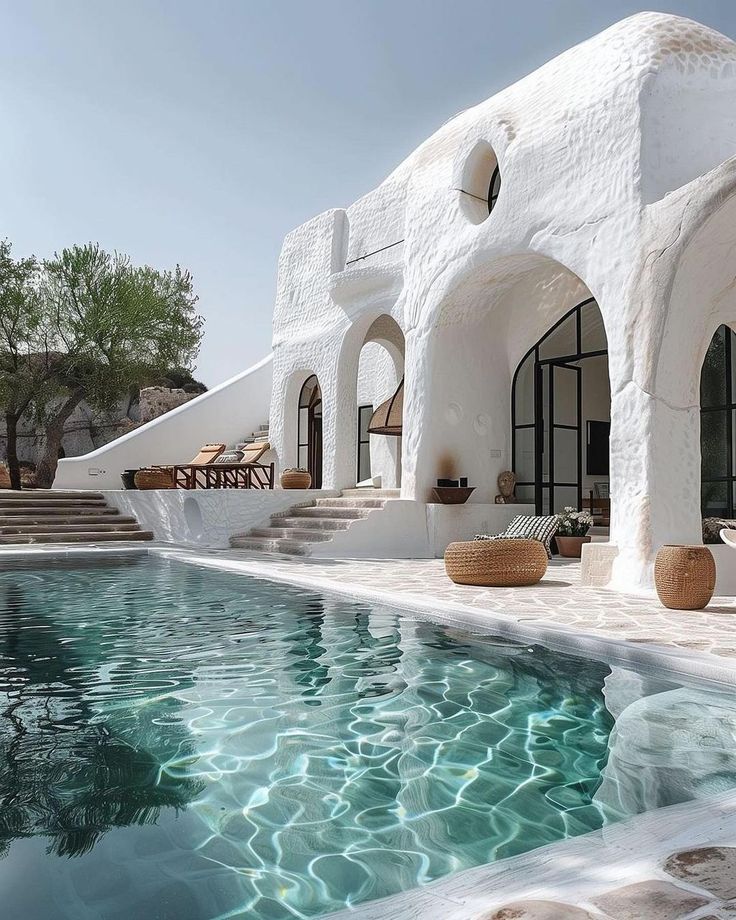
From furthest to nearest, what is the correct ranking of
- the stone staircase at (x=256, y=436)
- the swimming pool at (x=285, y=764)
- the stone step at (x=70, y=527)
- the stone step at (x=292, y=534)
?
the stone staircase at (x=256, y=436)
the stone step at (x=70, y=527)
the stone step at (x=292, y=534)
the swimming pool at (x=285, y=764)

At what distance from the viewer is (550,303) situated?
43.8 ft

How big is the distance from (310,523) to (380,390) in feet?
18.0

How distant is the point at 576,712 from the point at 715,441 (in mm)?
7922

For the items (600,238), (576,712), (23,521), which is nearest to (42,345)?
(23,521)

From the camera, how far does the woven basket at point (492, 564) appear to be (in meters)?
8.54

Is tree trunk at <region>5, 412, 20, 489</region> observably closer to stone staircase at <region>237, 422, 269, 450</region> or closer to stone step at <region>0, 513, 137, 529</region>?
stone staircase at <region>237, 422, 269, 450</region>

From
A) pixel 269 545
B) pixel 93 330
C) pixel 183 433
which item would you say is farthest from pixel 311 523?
pixel 93 330

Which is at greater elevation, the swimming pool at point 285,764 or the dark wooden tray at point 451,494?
the dark wooden tray at point 451,494

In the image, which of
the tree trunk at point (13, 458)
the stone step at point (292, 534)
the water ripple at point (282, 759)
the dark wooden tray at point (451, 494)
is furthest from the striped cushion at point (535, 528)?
the tree trunk at point (13, 458)

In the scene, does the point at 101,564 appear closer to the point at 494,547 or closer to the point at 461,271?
the point at 494,547

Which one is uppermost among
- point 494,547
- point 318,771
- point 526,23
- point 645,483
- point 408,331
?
point 526,23

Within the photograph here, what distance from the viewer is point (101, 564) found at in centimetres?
1112

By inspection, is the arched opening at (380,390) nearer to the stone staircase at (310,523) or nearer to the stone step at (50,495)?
the stone staircase at (310,523)

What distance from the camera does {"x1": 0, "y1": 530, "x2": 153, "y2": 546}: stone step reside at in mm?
13844
